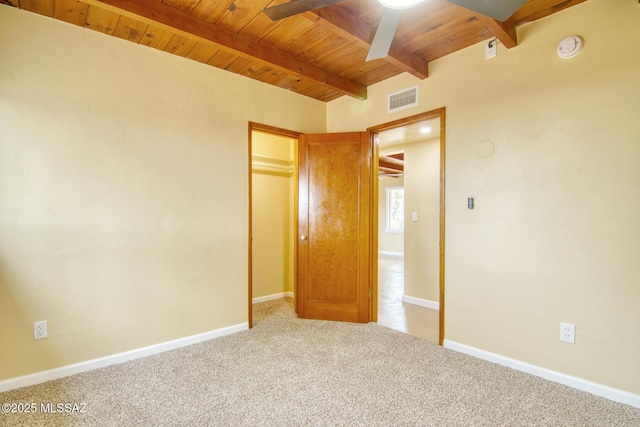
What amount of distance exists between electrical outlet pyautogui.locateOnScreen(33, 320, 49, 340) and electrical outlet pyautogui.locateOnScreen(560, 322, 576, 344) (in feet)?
11.7

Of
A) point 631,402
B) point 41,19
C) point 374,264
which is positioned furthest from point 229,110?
point 631,402

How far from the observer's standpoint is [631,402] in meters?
1.84

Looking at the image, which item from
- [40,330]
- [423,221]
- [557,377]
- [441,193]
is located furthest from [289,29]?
[557,377]

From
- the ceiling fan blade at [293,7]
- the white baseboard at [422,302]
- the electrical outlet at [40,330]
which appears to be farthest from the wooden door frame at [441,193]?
the electrical outlet at [40,330]

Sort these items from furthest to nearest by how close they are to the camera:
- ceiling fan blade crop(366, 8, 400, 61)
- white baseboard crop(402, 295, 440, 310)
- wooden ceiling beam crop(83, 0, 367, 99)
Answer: white baseboard crop(402, 295, 440, 310) < wooden ceiling beam crop(83, 0, 367, 99) < ceiling fan blade crop(366, 8, 400, 61)

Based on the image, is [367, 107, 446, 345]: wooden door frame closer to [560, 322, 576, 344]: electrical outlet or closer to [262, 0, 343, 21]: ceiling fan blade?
[560, 322, 576, 344]: electrical outlet

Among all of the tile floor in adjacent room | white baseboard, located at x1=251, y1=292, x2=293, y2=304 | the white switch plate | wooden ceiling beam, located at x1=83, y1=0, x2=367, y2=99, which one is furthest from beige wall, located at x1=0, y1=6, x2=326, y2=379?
the white switch plate

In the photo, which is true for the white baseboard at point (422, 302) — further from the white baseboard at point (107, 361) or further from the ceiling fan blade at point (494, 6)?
the ceiling fan blade at point (494, 6)

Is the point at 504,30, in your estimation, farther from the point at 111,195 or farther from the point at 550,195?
the point at 111,195

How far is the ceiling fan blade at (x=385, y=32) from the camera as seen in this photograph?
5.20 feet

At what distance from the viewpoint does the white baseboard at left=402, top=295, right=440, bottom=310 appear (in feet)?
13.0

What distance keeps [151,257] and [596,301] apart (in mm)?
3238

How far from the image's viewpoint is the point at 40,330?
2.11 meters

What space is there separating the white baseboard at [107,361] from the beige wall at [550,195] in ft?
7.03
